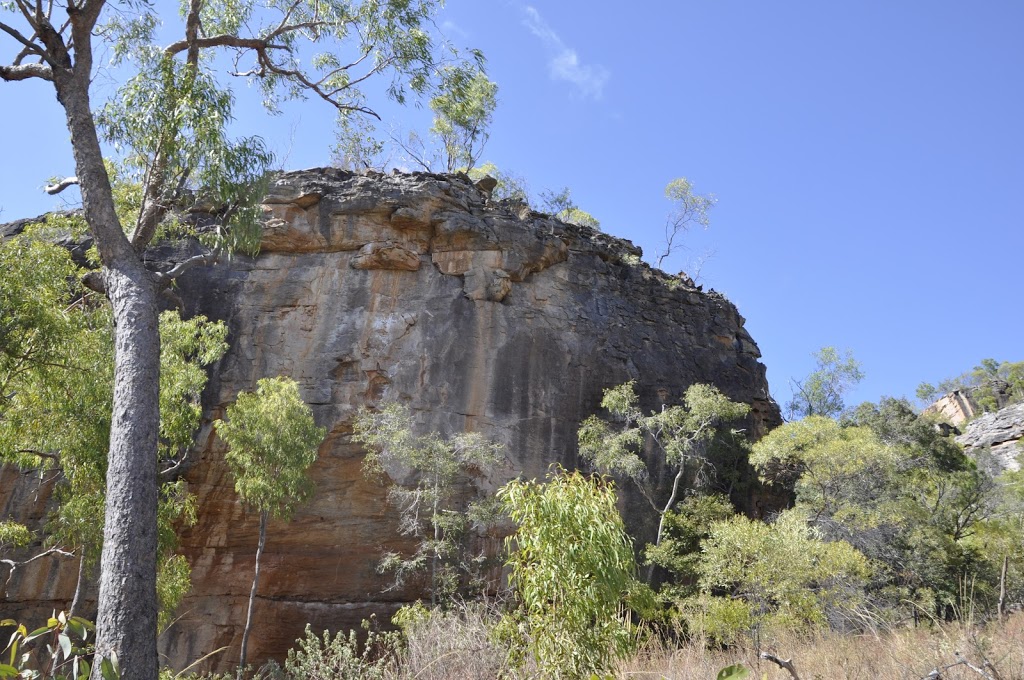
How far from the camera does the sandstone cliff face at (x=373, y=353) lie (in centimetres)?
1611

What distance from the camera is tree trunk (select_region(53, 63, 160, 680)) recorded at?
6.84m

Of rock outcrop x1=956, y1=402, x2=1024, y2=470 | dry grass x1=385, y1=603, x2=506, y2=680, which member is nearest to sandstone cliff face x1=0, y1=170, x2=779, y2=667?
dry grass x1=385, y1=603, x2=506, y2=680

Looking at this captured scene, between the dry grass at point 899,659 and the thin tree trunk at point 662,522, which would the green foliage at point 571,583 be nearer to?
the dry grass at point 899,659

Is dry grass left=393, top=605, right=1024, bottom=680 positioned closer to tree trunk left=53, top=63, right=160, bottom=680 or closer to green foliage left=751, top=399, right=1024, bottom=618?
tree trunk left=53, top=63, right=160, bottom=680

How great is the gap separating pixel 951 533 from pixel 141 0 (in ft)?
61.8

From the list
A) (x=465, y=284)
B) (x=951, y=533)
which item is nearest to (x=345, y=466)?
(x=465, y=284)

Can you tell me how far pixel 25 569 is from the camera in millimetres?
15523

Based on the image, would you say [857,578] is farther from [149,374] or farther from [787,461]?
[149,374]

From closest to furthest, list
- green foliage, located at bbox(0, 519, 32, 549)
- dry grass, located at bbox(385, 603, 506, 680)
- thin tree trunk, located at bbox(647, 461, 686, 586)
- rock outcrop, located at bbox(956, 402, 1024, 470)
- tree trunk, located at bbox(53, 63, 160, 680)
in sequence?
tree trunk, located at bbox(53, 63, 160, 680), dry grass, located at bbox(385, 603, 506, 680), green foliage, located at bbox(0, 519, 32, 549), thin tree trunk, located at bbox(647, 461, 686, 586), rock outcrop, located at bbox(956, 402, 1024, 470)

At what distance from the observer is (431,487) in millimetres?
15578

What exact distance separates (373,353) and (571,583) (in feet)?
36.2

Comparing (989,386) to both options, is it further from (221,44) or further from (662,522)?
(221,44)

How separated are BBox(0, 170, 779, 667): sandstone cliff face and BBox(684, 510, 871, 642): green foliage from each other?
13.9ft

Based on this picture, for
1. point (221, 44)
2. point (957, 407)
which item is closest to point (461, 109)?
point (221, 44)
